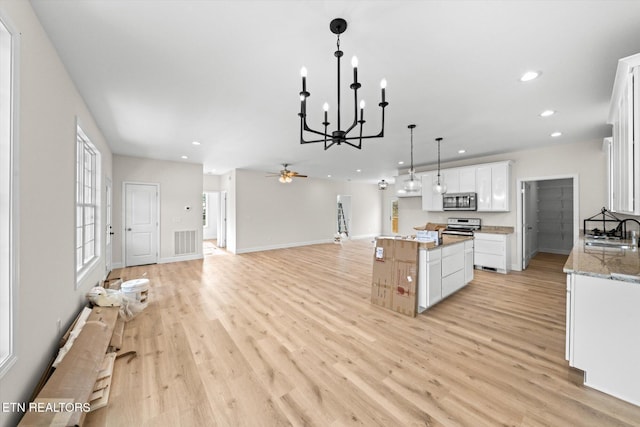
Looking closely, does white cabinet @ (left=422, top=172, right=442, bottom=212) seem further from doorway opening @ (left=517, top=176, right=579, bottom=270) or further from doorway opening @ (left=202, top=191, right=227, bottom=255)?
doorway opening @ (left=202, top=191, right=227, bottom=255)

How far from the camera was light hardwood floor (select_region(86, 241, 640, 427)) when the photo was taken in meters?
1.67

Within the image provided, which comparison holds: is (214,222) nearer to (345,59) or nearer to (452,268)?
(452,268)

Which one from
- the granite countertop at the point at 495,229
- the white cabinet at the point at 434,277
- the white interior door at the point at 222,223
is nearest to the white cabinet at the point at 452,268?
the white cabinet at the point at 434,277

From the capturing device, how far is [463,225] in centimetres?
598

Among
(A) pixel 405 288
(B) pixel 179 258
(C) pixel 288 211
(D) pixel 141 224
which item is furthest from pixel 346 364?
(C) pixel 288 211

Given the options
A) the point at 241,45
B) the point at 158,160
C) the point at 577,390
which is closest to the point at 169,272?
the point at 158,160

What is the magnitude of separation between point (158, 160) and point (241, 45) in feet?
18.4

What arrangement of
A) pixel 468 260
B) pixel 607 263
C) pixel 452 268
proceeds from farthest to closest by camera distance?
pixel 468 260 → pixel 452 268 → pixel 607 263

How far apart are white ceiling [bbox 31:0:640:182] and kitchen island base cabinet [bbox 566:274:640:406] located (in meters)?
1.93

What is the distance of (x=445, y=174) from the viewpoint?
622 cm

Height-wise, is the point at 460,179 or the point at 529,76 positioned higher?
the point at 529,76

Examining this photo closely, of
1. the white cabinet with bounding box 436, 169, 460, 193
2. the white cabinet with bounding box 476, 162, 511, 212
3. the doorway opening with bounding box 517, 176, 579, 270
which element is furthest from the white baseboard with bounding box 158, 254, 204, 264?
the doorway opening with bounding box 517, 176, 579, 270

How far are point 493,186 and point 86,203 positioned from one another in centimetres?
760

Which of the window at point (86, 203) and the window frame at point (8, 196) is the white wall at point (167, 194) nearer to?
the window at point (86, 203)
